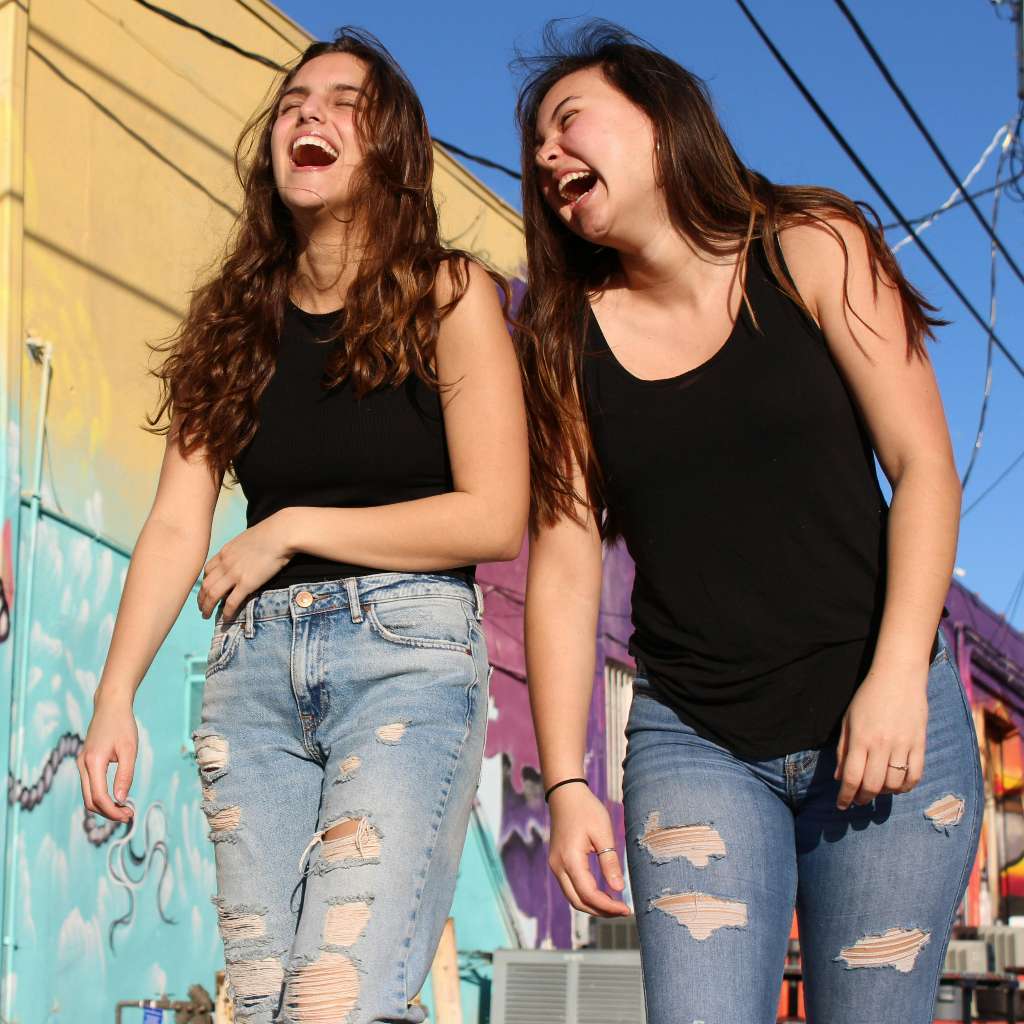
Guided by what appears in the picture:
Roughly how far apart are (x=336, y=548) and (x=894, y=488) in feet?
3.05

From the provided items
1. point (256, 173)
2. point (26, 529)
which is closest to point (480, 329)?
point (256, 173)

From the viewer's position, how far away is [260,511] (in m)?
2.59

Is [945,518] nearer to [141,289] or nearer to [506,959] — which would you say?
[506,959]

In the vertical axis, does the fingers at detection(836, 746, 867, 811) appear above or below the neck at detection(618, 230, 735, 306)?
below

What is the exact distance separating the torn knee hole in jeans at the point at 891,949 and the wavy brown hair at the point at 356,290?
1182 millimetres

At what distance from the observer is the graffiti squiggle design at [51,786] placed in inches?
259

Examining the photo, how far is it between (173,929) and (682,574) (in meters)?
5.72

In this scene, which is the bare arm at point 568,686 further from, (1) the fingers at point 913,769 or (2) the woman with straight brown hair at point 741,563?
(1) the fingers at point 913,769

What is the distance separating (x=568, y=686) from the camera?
248 cm

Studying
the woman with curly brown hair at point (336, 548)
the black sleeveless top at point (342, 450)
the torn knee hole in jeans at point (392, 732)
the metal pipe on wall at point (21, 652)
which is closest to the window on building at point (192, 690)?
the metal pipe on wall at point (21, 652)

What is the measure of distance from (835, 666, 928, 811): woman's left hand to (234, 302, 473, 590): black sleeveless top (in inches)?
29.0

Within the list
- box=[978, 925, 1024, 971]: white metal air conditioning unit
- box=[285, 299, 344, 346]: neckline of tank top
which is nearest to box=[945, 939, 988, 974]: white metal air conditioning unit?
box=[978, 925, 1024, 971]: white metal air conditioning unit

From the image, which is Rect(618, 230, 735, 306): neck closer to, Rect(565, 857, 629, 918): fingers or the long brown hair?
the long brown hair

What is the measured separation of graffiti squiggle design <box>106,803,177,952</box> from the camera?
22.9ft
